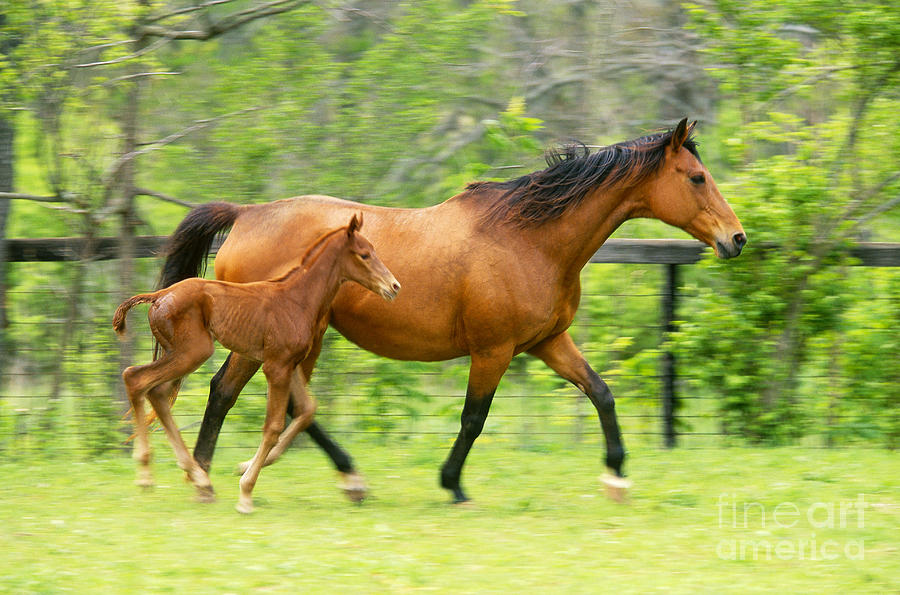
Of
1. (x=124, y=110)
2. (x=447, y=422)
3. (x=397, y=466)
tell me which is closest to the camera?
(x=397, y=466)

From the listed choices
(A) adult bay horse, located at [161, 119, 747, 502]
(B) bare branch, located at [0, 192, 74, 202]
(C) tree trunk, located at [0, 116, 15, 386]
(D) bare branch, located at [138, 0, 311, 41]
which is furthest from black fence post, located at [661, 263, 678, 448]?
(C) tree trunk, located at [0, 116, 15, 386]

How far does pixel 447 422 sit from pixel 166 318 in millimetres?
3687

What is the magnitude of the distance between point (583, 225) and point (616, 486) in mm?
1570

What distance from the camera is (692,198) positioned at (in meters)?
6.09

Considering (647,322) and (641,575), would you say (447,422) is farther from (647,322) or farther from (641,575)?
(641,575)

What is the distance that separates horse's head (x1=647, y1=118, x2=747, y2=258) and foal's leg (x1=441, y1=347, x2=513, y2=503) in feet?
4.27

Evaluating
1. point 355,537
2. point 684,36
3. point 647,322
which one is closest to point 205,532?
point 355,537

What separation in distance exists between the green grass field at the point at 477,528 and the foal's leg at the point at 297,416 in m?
0.32

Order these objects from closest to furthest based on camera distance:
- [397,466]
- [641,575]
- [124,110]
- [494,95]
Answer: [641,575], [397,466], [124,110], [494,95]

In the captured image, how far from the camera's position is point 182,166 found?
26.5 ft

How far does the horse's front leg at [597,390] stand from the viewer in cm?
613

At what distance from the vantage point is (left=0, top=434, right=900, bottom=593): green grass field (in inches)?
174

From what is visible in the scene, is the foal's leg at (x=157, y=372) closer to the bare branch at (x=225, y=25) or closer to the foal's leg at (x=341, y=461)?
the foal's leg at (x=341, y=461)

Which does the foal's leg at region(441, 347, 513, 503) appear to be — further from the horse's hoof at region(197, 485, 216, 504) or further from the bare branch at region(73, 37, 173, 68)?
the bare branch at region(73, 37, 173, 68)
